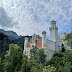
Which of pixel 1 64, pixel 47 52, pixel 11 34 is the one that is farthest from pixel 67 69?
pixel 11 34

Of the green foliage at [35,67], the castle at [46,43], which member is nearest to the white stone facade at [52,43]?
the castle at [46,43]

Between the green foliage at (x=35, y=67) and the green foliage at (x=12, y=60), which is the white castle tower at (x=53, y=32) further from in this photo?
the green foliage at (x=35, y=67)

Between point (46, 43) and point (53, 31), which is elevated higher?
point (53, 31)

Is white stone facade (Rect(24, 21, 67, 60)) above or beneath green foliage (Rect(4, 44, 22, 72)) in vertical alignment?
above

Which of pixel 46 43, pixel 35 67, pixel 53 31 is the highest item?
pixel 53 31

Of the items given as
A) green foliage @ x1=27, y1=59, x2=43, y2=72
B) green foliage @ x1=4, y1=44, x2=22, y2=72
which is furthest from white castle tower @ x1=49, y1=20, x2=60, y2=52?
green foliage @ x1=27, y1=59, x2=43, y2=72

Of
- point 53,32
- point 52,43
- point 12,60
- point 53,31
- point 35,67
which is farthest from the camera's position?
point 53,31

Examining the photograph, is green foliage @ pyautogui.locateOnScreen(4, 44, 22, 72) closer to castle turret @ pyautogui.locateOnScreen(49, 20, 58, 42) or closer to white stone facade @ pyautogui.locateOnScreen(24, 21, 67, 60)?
white stone facade @ pyautogui.locateOnScreen(24, 21, 67, 60)

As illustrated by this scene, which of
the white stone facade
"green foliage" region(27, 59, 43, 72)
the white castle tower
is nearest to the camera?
"green foliage" region(27, 59, 43, 72)

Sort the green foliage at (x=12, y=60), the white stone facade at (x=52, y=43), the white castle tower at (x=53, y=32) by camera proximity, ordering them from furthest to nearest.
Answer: the white castle tower at (x=53, y=32) → the white stone facade at (x=52, y=43) → the green foliage at (x=12, y=60)

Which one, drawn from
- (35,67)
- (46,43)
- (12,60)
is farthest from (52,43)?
(35,67)

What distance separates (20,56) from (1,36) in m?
30.2

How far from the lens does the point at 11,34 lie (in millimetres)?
→ 107000

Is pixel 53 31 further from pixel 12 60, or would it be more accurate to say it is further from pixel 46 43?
pixel 12 60
